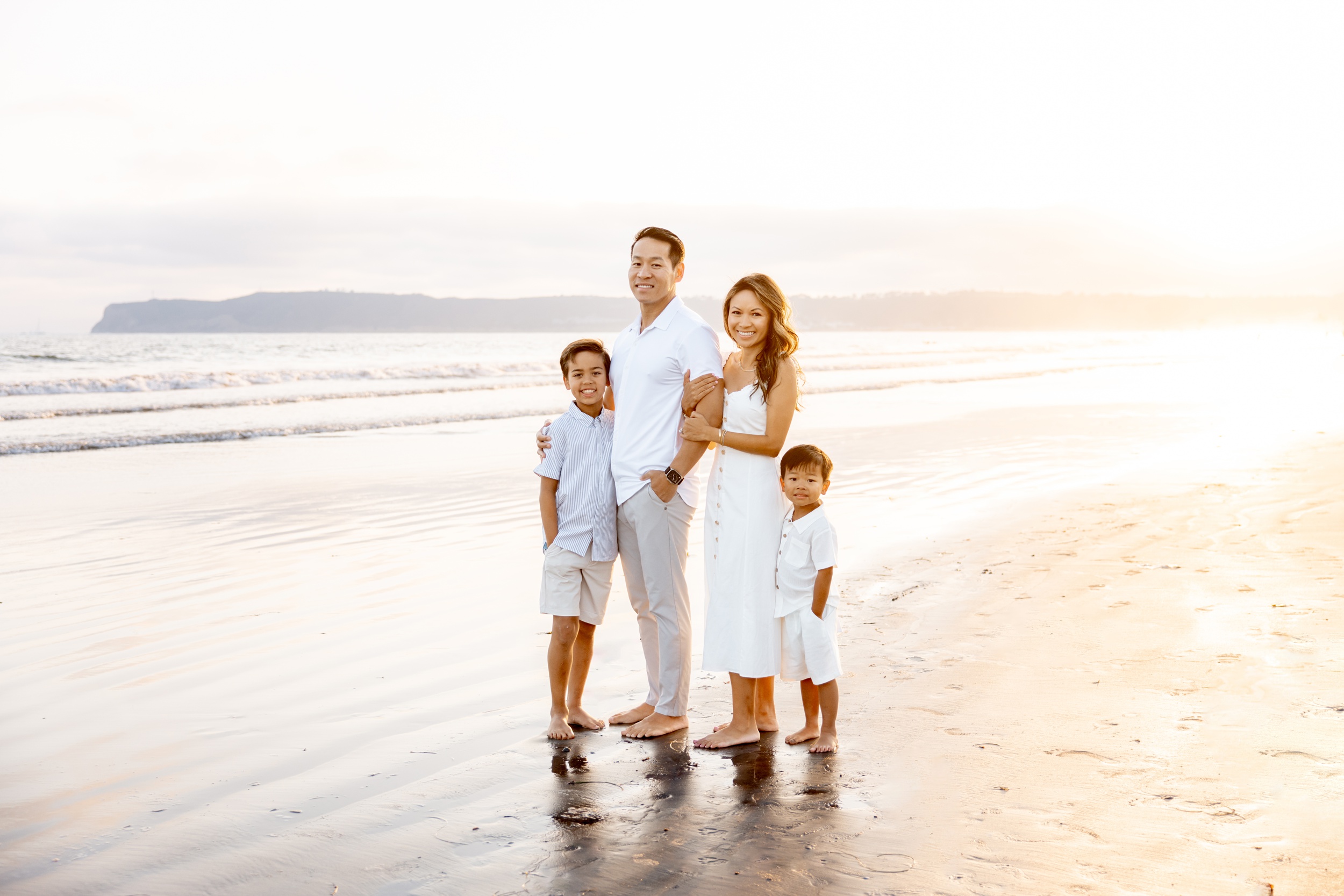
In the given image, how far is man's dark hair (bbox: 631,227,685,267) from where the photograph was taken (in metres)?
4.21

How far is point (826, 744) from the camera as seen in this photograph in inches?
155

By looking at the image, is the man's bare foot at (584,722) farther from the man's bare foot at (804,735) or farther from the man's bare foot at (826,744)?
the man's bare foot at (826,744)

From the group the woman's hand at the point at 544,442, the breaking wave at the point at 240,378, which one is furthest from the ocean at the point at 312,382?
the woman's hand at the point at 544,442

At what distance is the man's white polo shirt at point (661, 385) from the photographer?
13.5ft

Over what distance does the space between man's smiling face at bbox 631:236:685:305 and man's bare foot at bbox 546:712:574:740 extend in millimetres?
1819

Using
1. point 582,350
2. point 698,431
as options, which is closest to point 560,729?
point 698,431

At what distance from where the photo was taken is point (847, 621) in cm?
575

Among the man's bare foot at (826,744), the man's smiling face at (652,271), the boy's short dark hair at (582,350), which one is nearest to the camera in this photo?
the man's bare foot at (826,744)

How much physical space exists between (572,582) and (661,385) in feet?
3.17

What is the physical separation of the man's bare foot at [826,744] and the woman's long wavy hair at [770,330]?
4.60ft

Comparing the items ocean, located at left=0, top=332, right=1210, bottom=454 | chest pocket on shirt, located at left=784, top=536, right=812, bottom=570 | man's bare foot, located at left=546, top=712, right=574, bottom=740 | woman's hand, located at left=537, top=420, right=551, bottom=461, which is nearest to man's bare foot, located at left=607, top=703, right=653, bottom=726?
man's bare foot, located at left=546, top=712, right=574, bottom=740

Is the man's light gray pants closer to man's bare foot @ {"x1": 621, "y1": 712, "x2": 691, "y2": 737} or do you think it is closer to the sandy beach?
man's bare foot @ {"x1": 621, "y1": 712, "x2": 691, "y2": 737}

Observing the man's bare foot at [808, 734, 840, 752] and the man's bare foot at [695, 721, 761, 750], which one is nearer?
the man's bare foot at [808, 734, 840, 752]

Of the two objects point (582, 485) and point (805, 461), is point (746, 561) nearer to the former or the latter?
point (805, 461)
